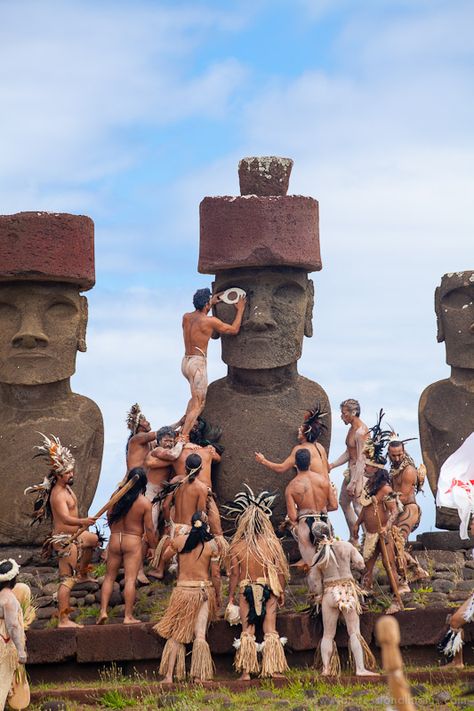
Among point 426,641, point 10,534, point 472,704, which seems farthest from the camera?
point 10,534

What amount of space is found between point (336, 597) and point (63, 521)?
292cm

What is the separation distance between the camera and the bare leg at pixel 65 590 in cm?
1434

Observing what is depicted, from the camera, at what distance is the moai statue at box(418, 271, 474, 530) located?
55.2ft

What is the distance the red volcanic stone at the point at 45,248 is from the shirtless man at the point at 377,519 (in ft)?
14.9

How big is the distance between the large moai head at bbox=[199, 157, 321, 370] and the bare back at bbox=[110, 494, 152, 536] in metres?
2.80

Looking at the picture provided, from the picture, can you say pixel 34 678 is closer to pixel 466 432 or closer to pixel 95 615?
pixel 95 615

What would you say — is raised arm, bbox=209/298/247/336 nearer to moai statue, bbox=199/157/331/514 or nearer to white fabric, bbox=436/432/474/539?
moai statue, bbox=199/157/331/514

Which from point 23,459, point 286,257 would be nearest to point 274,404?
point 286,257

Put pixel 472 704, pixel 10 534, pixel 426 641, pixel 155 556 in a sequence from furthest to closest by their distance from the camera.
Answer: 1. pixel 10 534
2. pixel 155 556
3. pixel 426 641
4. pixel 472 704

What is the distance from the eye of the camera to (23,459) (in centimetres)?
1648

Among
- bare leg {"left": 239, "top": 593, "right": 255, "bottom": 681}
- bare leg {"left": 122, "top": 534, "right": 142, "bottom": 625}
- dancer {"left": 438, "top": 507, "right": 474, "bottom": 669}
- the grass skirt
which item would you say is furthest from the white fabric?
bare leg {"left": 122, "top": 534, "right": 142, "bottom": 625}

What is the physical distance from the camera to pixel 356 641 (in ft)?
43.8

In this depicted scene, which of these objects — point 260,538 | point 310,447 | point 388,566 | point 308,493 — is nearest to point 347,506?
point 310,447

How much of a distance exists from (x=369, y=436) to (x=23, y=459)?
4.01m
